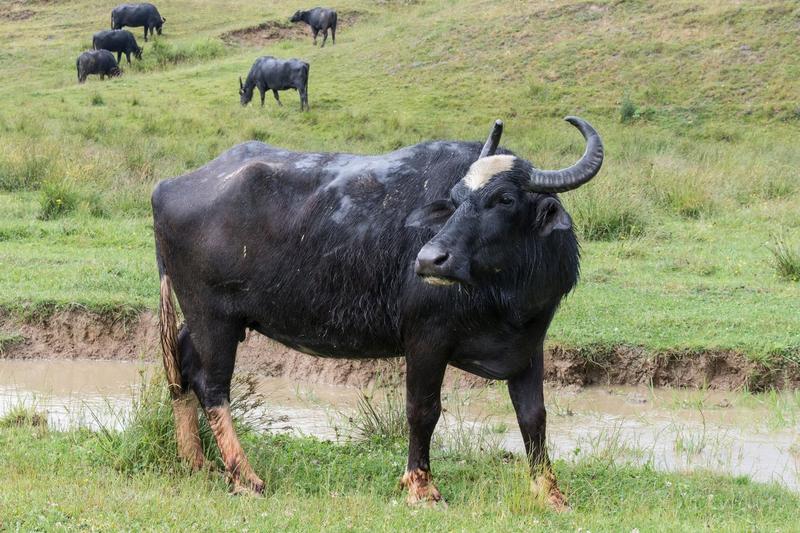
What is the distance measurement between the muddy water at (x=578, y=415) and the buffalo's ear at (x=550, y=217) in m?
1.80

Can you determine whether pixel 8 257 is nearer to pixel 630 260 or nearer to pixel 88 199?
pixel 88 199

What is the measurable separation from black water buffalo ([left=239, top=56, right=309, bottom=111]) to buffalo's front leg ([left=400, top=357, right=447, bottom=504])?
72.9 ft

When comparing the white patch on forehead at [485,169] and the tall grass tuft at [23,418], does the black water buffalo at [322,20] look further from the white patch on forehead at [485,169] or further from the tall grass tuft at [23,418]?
the white patch on forehead at [485,169]

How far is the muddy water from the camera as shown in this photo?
691cm

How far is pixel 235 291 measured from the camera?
5.88m

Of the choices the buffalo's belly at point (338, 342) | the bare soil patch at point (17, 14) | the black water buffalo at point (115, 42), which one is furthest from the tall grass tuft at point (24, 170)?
the bare soil patch at point (17, 14)

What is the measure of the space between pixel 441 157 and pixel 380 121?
1871cm

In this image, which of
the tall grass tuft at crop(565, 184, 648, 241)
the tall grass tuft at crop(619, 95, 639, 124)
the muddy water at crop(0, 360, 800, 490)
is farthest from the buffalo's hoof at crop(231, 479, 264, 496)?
the tall grass tuft at crop(619, 95, 639, 124)

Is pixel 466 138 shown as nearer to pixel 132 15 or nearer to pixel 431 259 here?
pixel 431 259

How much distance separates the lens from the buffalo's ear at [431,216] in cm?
532

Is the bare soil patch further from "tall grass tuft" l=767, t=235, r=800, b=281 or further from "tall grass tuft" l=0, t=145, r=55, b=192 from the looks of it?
"tall grass tuft" l=767, t=235, r=800, b=281

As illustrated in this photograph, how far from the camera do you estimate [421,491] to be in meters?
5.39

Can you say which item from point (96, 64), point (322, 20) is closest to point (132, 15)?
point (96, 64)

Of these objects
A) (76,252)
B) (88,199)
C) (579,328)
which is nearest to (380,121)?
(88,199)
